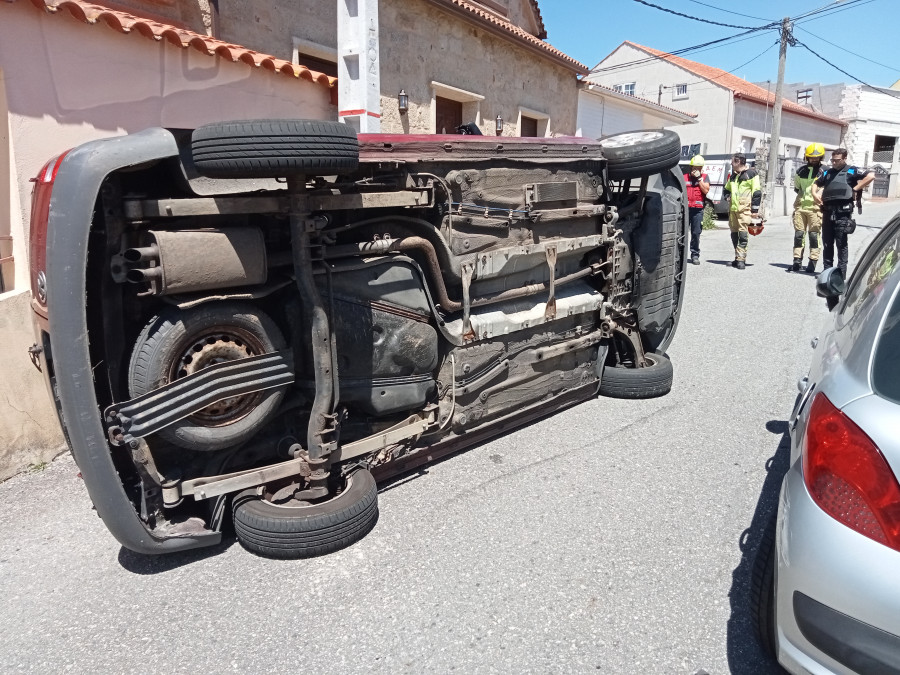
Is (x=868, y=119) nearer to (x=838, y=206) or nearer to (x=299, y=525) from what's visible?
(x=838, y=206)

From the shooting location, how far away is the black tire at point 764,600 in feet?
7.20

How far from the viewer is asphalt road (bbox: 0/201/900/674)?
2.35 m

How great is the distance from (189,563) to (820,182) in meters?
10.2

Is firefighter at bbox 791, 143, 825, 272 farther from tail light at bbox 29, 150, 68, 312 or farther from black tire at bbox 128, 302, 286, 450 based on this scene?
tail light at bbox 29, 150, 68, 312

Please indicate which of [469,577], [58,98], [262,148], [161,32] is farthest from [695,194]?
[262,148]

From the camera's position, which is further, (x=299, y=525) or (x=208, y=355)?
(x=299, y=525)

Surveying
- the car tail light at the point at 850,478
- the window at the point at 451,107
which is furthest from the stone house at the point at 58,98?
the window at the point at 451,107

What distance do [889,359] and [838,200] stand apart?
27.8 feet

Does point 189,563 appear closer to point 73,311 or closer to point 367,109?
point 73,311

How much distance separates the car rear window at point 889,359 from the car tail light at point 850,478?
5.3 inches

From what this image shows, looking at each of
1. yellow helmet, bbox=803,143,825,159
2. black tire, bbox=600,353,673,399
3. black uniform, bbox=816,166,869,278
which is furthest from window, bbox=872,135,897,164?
black tire, bbox=600,353,673,399

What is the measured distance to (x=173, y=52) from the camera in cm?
525

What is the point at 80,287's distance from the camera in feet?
8.06

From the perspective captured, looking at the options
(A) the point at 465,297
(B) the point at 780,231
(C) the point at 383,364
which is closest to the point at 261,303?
(C) the point at 383,364
